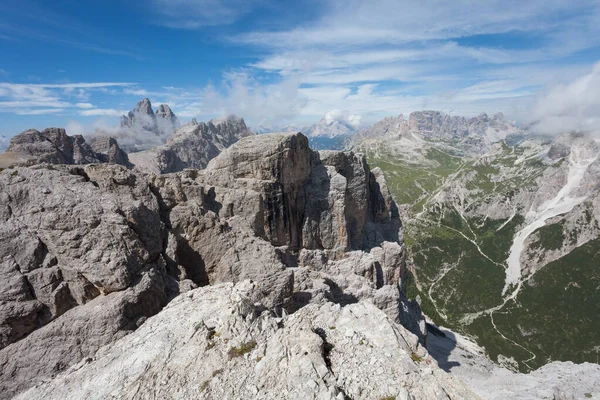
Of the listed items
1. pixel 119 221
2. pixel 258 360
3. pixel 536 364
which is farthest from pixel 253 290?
pixel 536 364

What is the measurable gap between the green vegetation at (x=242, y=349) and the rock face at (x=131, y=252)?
275cm

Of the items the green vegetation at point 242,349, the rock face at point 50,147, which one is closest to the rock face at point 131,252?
the green vegetation at point 242,349

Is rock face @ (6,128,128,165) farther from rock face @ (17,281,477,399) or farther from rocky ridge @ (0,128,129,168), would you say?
rock face @ (17,281,477,399)

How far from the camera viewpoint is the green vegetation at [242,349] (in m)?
17.2

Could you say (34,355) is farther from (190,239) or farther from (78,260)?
(190,239)

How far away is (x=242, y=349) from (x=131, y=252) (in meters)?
14.4

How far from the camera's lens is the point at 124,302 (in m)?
23.5

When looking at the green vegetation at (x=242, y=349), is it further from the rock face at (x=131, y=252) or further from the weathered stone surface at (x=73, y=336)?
the weathered stone surface at (x=73, y=336)

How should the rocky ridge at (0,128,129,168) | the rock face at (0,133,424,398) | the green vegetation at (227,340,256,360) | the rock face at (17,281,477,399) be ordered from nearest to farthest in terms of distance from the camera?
1. the rock face at (17,281,477,399)
2. the green vegetation at (227,340,256,360)
3. the rock face at (0,133,424,398)
4. the rocky ridge at (0,128,129,168)

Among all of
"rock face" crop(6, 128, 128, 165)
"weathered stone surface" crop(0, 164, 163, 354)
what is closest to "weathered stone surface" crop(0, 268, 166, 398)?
"weathered stone surface" crop(0, 164, 163, 354)

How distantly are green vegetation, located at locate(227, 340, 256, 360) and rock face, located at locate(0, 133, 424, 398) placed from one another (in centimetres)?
275

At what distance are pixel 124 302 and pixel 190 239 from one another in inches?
461

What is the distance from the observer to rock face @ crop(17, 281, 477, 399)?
15.3m

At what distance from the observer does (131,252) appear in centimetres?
2605
